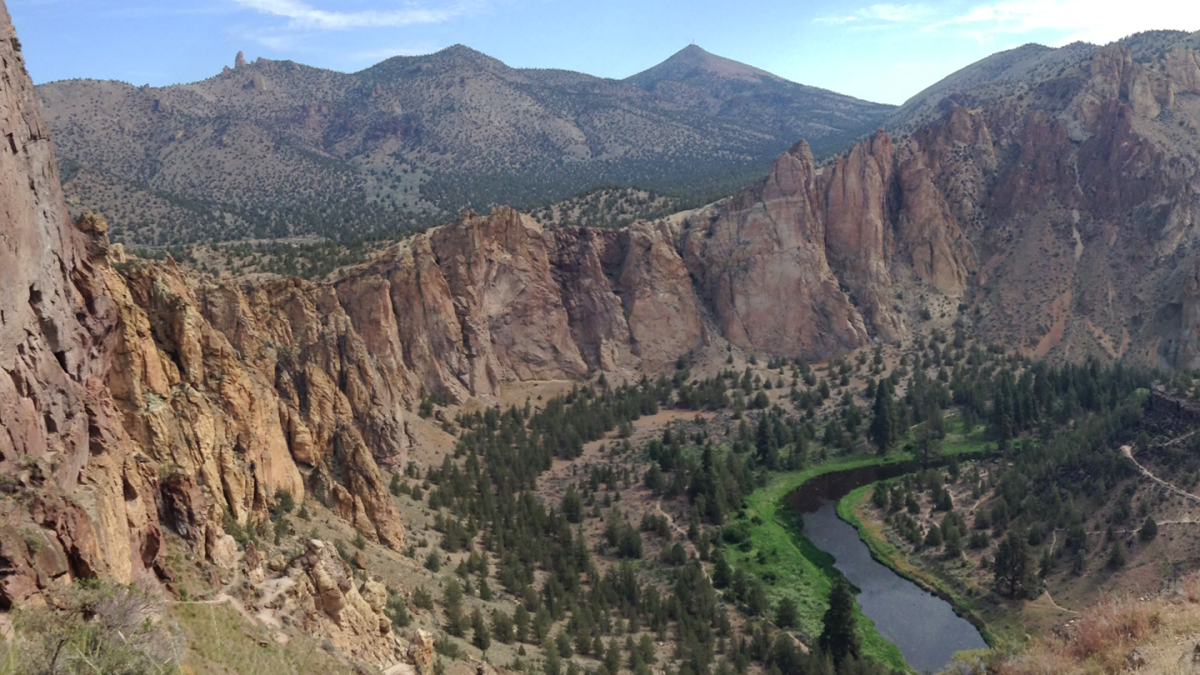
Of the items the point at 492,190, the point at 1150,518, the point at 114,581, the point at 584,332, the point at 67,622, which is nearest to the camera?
the point at 67,622

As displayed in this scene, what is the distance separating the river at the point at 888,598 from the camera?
146ft

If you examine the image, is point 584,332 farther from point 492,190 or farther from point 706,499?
point 492,190

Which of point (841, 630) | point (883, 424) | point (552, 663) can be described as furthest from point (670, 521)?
point (552, 663)

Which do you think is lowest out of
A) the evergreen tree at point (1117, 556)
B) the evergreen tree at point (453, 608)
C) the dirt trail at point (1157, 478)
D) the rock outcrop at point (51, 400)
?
the evergreen tree at point (1117, 556)

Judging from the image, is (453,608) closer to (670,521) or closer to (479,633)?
(479,633)

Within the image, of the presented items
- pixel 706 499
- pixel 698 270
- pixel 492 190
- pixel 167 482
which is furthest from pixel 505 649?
pixel 492 190

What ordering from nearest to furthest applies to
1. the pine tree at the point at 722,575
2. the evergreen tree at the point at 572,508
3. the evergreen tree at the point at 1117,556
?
the evergreen tree at the point at 1117,556 → the pine tree at the point at 722,575 → the evergreen tree at the point at 572,508

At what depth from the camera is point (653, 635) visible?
42219mm

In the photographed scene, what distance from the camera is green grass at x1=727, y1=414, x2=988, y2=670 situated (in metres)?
45.6

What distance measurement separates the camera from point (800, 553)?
5616 cm

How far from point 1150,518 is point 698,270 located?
182 feet

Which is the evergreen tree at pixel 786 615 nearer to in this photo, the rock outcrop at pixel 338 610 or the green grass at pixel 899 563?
the green grass at pixel 899 563

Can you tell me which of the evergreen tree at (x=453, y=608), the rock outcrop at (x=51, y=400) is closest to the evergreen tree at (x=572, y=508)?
the evergreen tree at (x=453, y=608)

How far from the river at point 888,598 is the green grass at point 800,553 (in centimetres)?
82
